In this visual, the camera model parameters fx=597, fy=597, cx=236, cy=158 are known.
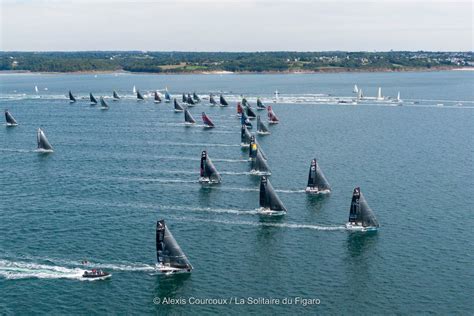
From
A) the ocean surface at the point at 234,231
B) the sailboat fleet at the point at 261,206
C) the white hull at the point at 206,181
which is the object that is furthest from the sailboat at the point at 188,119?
the white hull at the point at 206,181

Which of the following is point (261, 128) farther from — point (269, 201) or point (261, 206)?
point (269, 201)

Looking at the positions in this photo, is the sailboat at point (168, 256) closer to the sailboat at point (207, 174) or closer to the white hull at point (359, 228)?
the white hull at point (359, 228)

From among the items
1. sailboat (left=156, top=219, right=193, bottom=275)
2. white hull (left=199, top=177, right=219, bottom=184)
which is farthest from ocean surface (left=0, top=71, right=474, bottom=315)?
white hull (left=199, top=177, right=219, bottom=184)

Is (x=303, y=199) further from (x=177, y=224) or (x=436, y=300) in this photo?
(x=436, y=300)

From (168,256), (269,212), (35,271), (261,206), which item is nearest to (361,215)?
(269,212)

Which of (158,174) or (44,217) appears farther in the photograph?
(158,174)

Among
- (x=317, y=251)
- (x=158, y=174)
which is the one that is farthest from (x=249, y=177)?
(x=317, y=251)

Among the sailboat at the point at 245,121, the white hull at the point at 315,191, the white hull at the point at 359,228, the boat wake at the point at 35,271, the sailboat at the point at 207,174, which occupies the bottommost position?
the boat wake at the point at 35,271
